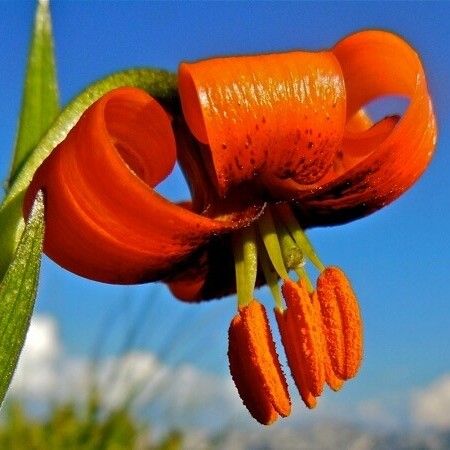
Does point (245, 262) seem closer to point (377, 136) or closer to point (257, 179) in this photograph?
point (257, 179)

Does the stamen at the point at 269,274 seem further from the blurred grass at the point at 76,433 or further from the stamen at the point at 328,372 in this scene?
the blurred grass at the point at 76,433

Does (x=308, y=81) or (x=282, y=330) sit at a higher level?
(x=308, y=81)

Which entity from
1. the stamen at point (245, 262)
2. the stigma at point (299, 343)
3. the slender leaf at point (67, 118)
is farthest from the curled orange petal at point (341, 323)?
the slender leaf at point (67, 118)

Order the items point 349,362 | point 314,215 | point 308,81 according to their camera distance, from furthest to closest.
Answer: point 314,215
point 349,362
point 308,81

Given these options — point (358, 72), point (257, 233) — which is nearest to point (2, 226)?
point (257, 233)

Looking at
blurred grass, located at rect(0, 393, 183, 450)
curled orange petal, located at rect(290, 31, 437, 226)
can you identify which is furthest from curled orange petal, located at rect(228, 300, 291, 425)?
blurred grass, located at rect(0, 393, 183, 450)

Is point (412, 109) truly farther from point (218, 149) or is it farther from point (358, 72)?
point (218, 149)
